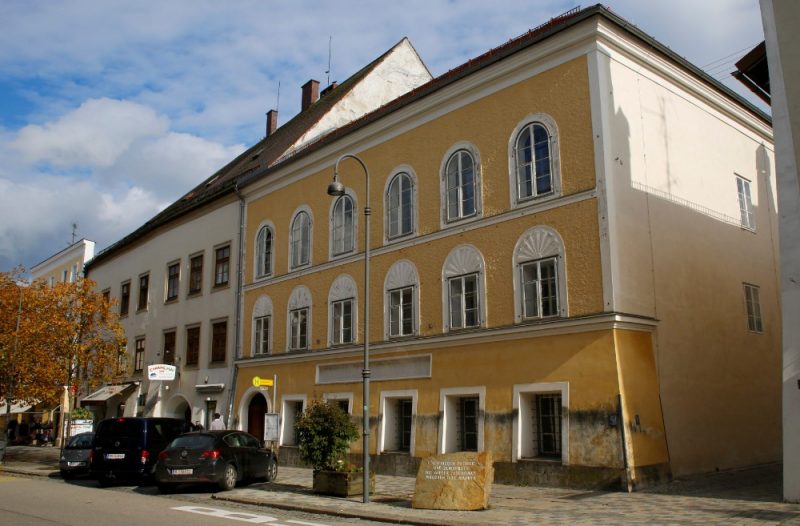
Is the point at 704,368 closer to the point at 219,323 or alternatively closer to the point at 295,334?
the point at 295,334

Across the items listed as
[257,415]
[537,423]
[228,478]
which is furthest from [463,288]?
[257,415]

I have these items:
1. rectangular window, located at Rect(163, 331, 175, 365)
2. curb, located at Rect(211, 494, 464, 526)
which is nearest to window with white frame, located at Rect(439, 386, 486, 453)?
curb, located at Rect(211, 494, 464, 526)

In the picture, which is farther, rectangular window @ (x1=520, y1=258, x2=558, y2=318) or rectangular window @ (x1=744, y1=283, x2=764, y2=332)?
rectangular window @ (x1=744, y1=283, x2=764, y2=332)

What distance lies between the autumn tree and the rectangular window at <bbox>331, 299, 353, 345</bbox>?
12.4 m

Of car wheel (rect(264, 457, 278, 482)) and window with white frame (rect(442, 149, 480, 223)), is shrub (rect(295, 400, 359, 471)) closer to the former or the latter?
car wheel (rect(264, 457, 278, 482))

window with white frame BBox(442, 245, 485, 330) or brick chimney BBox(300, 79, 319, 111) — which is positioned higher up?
brick chimney BBox(300, 79, 319, 111)

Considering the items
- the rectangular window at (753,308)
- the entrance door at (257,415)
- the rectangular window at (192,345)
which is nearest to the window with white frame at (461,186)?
the rectangular window at (753,308)

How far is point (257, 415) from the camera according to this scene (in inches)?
1067

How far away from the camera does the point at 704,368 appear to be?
1805 centimetres

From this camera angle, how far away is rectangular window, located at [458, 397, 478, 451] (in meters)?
18.9

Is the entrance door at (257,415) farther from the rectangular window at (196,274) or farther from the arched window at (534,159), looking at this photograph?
the arched window at (534,159)

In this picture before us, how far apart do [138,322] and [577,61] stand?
26.3 m

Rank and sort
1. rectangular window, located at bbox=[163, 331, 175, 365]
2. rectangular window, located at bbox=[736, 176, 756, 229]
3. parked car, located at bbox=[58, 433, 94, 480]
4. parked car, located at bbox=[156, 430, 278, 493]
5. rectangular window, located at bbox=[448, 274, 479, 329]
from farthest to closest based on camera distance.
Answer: rectangular window, located at bbox=[163, 331, 175, 365] → parked car, located at bbox=[58, 433, 94, 480] → rectangular window, located at bbox=[736, 176, 756, 229] → rectangular window, located at bbox=[448, 274, 479, 329] → parked car, located at bbox=[156, 430, 278, 493]

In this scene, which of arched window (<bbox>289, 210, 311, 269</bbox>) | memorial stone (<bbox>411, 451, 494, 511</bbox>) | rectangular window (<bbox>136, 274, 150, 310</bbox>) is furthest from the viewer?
rectangular window (<bbox>136, 274, 150, 310</bbox>)
